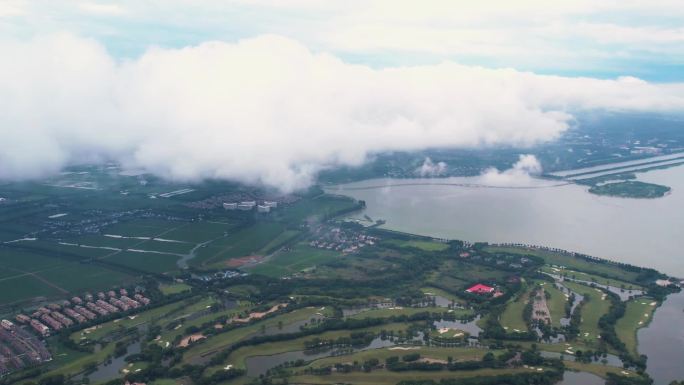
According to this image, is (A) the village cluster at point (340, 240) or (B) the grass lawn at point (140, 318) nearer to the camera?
(B) the grass lawn at point (140, 318)

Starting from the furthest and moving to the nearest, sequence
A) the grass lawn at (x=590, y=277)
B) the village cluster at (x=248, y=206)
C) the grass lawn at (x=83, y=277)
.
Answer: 1. the village cluster at (x=248, y=206)
2. the grass lawn at (x=83, y=277)
3. the grass lawn at (x=590, y=277)

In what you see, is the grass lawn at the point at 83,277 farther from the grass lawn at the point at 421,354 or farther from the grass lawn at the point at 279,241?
the grass lawn at the point at 421,354

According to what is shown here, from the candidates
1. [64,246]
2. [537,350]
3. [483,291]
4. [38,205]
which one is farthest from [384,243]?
[38,205]

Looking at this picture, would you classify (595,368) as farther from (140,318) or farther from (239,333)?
(140,318)

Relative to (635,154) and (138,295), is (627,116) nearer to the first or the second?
(635,154)

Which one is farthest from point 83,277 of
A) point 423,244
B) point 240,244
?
point 423,244

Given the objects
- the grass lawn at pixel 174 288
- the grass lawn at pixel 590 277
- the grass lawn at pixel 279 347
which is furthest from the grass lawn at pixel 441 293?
the grass lawn at pixel 174 288
